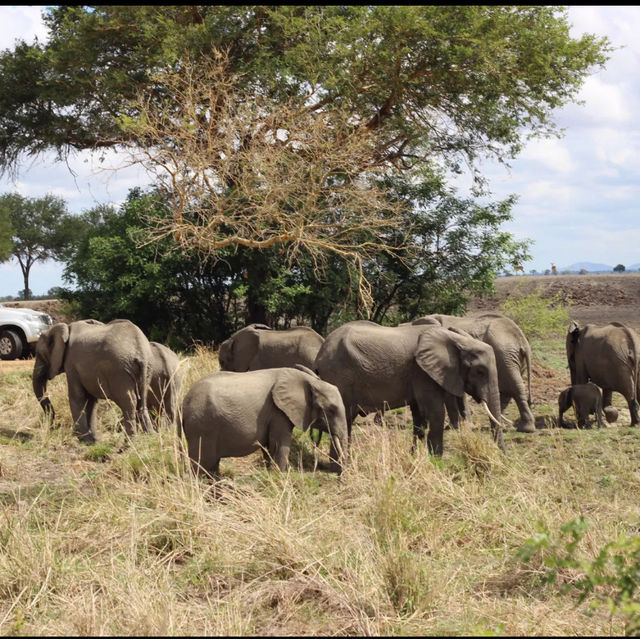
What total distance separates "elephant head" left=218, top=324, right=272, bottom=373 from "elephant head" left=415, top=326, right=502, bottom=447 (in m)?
3.56

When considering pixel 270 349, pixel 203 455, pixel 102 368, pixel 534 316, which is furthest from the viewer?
pixel 534 316

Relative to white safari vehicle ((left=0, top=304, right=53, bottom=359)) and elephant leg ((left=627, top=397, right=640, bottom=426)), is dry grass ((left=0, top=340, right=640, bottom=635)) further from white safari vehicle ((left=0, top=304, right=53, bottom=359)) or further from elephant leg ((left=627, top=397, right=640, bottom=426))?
white safari vehicle ((left=0, top=304, right=53, bottom=359))

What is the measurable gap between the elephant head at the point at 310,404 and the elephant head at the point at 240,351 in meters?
4.15

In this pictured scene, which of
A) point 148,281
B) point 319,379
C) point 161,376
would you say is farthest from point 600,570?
point 148,281

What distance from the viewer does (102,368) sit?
37.6ft

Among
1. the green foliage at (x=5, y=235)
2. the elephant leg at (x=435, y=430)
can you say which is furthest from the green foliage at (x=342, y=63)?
the green foliage at (x=5, y=235)

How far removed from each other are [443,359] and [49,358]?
19.2ft

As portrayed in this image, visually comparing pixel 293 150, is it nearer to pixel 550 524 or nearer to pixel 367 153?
pixel 367 153

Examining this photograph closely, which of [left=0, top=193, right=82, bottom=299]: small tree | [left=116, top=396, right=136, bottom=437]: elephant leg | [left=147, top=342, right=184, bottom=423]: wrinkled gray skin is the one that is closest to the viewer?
[left=116, top=396, right=136, bottom=437]: elephant leg

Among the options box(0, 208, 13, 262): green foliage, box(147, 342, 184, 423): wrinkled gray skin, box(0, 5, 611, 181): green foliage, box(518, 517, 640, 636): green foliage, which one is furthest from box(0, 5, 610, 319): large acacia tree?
box(0, 208, 13, 262): green foliage

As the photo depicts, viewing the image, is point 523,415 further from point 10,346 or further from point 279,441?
point 10,346

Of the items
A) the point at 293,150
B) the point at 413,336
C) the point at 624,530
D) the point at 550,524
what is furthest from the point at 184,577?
the point at 293,150

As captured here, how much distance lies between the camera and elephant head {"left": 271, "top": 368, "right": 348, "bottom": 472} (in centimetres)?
849

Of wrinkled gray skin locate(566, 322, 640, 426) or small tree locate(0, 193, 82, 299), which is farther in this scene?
small tree locate(0, 193, 82, 299)
